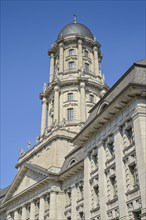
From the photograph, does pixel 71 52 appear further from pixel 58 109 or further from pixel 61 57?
pixel 58 109

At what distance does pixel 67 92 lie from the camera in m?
61.7

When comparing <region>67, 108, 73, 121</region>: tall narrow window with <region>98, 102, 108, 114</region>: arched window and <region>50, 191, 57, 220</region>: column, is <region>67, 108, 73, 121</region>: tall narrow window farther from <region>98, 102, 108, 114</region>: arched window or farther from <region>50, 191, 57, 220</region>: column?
<region>98, 102, 108, 114</region>: arched window

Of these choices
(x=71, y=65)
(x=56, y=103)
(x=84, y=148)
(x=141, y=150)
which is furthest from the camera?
(x=71, y=65)

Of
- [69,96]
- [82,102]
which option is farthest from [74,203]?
[69,96]

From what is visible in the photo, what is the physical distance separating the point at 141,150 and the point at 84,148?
11.0 metres

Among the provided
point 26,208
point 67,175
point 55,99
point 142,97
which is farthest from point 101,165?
point 55,99

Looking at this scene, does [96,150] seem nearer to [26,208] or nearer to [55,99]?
[26,208]

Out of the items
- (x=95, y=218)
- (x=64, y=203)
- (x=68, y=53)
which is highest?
(x=68, y=53)

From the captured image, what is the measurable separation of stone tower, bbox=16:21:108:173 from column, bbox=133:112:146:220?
23.8 meters

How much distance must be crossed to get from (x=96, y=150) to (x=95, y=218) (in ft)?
20.1

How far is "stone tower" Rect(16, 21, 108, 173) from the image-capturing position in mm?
49062

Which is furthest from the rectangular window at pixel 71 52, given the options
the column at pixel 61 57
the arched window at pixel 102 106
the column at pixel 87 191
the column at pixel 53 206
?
the column at pixel 87 191

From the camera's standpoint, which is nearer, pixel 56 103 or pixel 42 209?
pixel 42 209

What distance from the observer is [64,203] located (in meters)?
41.3
